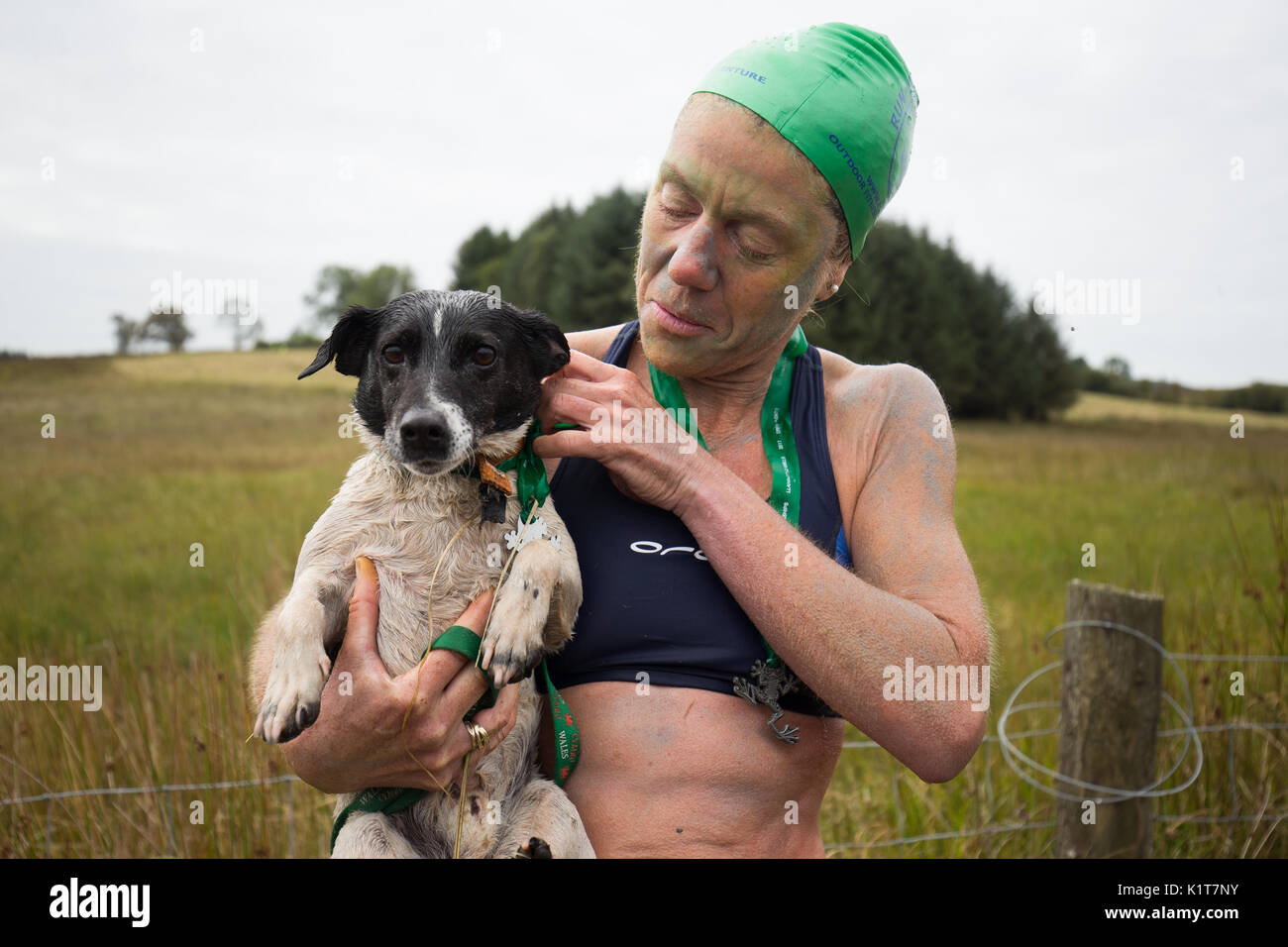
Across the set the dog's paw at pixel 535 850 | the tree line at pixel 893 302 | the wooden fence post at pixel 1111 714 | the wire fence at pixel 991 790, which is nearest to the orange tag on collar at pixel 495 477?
the dog's paw at pixel 535 850

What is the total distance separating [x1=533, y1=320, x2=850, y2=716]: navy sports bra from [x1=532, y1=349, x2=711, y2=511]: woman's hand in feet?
0.35

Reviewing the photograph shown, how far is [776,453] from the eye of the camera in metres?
2.29

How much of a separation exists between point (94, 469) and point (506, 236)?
45.0 m

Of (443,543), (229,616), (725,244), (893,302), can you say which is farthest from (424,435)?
(893,302)

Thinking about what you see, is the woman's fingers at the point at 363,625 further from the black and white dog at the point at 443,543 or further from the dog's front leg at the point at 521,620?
the dog's front leg at the point at 521,620

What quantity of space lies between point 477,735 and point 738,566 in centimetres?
71

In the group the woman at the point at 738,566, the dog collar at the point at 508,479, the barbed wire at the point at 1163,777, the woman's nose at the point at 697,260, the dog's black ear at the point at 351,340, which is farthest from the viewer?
the barbed wire at the point at 1163,777

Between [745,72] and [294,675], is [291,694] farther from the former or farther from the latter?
[745,72]

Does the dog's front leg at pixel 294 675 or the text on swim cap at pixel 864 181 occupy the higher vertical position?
the text on swim cap at pixel 864 181

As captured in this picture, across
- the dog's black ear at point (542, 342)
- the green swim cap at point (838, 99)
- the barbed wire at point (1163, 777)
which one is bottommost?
the barbed wire at point (1163, 777)

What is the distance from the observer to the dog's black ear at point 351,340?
7.49 ft

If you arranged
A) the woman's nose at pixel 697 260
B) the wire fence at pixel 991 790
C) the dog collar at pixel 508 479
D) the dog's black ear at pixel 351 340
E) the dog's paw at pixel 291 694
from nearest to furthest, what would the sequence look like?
the dog's paw at pixel 291 694 < the woman's nose at pixel 697 260 < the dog collar at pixel 508 479 < the dog's black ear at pixel 351 340 < the wire fence at pixel 991 790
